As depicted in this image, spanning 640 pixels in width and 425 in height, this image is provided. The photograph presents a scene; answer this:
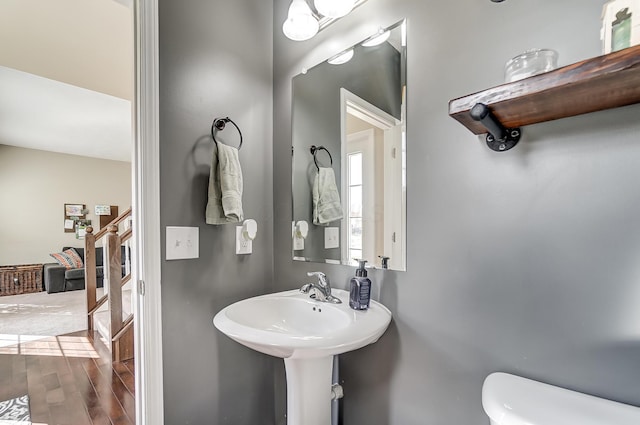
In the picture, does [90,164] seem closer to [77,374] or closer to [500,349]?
[77,374]

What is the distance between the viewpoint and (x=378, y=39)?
1.16 meters

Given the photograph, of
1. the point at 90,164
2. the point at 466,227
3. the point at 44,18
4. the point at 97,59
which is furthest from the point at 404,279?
the point at 90,164

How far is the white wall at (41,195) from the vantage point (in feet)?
17.0

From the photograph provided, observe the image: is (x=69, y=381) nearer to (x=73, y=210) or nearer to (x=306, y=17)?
(x=306, y=17)

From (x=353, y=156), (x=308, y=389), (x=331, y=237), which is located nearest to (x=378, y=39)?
(x=353, y=156)

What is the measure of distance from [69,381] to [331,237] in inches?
97.2

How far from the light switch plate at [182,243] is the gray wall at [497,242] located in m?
0.77

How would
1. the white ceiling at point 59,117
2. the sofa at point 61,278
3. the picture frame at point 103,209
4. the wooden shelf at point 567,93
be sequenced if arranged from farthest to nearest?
the picture frame at point 103,209
the sofa at point 61,278
the white ceiling at point 59,117
the wooden shelf at point 567,93

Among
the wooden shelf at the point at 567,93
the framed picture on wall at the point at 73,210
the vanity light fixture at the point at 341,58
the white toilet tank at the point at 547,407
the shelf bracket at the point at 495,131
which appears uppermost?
the vanity light fixture at the point at 341,58

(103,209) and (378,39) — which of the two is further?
(103,209)

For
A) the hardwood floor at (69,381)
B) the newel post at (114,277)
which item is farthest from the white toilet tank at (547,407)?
the newel post at (114,277)

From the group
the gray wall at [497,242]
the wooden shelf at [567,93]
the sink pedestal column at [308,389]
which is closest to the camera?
the wooden shelf at [567,93]

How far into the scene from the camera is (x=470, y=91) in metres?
0.90

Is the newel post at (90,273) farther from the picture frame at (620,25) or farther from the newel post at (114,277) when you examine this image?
the picture frame at (620,25)
